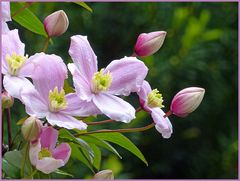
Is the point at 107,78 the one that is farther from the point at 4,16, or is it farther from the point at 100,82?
the point at 4,16

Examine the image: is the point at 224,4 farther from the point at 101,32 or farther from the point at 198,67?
the point at 101,32

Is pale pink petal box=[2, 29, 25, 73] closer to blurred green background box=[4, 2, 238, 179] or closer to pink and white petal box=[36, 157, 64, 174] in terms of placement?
pink and white petal box=[36, 157, 64, 174]

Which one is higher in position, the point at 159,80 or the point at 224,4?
the point at 224,4

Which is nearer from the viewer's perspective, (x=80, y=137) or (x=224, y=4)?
(x=80, y=137)

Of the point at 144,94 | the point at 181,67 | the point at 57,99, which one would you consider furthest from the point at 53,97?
the point at 181,67

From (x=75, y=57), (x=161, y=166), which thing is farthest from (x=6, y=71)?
(x=161, y=166)

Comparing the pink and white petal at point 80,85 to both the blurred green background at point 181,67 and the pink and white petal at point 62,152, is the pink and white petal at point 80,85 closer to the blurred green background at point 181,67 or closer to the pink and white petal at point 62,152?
the pink and white petal at point 62,152

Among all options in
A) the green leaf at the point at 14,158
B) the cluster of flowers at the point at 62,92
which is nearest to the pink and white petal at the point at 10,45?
the cluster of flowers at the point at 62,92
